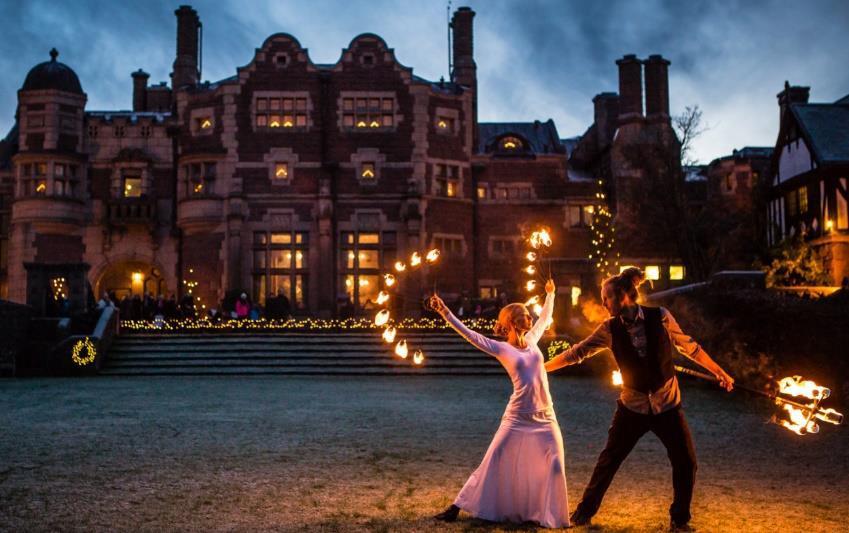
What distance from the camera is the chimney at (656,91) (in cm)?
3834

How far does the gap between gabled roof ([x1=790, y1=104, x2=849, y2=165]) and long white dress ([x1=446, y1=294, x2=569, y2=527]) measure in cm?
2788

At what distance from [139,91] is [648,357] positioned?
138 feet

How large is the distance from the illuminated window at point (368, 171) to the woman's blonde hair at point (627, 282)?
29519 millimetres

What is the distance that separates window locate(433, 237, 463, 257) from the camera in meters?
35.1

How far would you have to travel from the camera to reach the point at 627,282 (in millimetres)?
5910

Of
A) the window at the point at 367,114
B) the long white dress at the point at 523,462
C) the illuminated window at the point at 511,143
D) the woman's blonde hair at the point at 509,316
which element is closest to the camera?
the long white dress at the point at 523,462

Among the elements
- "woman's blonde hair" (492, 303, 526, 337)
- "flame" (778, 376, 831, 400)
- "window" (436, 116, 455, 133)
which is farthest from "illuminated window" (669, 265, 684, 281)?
"flame" (778, 376, 831, 400)

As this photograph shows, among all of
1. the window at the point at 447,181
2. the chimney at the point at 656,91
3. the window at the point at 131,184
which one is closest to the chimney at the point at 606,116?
the chimney at the point at 656,91

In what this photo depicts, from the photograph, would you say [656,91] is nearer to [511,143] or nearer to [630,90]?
[630,90]

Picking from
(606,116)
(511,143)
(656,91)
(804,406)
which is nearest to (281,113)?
(511,143)

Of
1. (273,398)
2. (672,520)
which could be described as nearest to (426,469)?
(672,520)

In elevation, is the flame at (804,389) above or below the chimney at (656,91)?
below

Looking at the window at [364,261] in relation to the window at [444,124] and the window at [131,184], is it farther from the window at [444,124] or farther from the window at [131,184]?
the window at [131,184]

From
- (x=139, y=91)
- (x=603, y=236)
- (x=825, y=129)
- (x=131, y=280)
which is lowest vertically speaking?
(x=131, y=280)
